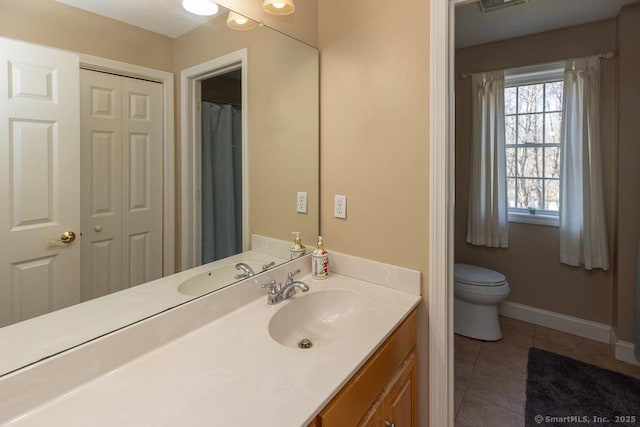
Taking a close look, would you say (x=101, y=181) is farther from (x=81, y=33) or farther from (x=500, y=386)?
(x=500, y=386)

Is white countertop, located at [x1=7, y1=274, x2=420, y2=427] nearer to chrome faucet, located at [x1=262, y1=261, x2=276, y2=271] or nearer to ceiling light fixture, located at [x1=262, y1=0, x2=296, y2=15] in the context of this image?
chrome faucet, located at [x1=262, y1=261, x2=276, y2=271]

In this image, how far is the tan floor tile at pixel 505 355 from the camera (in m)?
2.14

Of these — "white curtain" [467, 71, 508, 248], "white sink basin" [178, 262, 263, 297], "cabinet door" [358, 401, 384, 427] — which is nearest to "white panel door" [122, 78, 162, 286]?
"white sink basin" [178, 262, 263, 297]

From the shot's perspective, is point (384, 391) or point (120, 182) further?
point (384, 391)

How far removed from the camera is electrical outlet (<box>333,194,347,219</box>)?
1.57 m

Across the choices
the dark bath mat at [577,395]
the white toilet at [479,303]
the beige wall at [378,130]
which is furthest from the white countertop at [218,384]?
the white toilet at [479,303]

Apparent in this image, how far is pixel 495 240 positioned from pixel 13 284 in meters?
3.02

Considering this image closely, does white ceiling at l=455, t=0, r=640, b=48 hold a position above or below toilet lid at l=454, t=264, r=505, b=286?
above

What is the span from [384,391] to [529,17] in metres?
2.70

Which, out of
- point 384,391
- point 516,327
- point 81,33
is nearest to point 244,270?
point 384,391

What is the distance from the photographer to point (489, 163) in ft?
8.95

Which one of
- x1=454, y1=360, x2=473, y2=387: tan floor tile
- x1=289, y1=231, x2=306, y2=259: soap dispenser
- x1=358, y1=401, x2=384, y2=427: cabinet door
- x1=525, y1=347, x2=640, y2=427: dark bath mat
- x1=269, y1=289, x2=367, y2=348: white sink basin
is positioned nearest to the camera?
x1=358, y1=401, x2=384, y2=427: cabinet door

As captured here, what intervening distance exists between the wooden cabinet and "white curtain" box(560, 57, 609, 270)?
1.98 m

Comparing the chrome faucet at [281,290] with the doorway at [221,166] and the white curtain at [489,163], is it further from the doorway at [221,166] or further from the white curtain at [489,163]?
the white curtain at [489,163]
